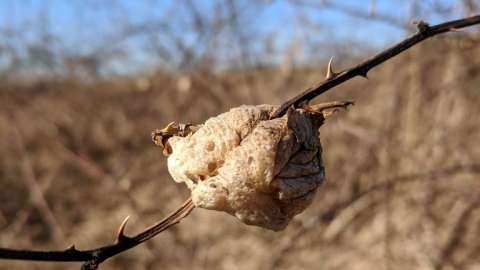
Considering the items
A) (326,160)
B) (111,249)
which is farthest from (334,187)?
(111,249)

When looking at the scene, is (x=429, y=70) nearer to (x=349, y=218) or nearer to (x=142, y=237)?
(x=349, y=218)

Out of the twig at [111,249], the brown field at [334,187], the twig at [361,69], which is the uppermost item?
the twig at [361,69]

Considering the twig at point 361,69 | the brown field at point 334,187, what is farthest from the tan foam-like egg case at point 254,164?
the brown field at point 334,187

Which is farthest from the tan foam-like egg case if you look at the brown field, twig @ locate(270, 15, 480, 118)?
the brown field

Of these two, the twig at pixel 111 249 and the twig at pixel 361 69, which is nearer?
the twig at pixel 111 249

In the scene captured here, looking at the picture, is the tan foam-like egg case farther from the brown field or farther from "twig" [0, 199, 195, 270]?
the brown field

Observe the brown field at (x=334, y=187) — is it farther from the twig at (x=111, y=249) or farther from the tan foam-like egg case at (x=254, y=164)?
the twig at (x=111, y=249)

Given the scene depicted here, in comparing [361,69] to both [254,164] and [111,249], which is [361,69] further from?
[111,249]

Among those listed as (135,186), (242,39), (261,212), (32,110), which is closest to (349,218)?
(242,39)
